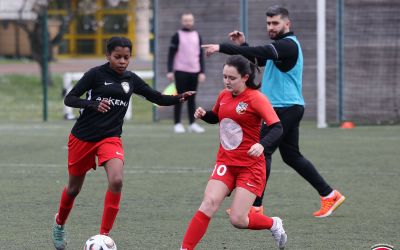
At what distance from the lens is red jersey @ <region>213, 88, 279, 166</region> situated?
750 centimetres

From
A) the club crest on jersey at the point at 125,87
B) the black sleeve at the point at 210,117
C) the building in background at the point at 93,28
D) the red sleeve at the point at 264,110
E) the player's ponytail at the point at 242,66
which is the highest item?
the player's ponytail at the point at 242,66

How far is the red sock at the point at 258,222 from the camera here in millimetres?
7586

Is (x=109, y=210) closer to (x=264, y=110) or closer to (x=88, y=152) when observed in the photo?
(x=88, y=152)

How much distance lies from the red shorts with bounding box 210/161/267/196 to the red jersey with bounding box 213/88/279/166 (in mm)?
40

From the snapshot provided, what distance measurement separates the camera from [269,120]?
7.44 metres

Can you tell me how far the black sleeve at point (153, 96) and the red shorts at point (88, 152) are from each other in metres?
0.48

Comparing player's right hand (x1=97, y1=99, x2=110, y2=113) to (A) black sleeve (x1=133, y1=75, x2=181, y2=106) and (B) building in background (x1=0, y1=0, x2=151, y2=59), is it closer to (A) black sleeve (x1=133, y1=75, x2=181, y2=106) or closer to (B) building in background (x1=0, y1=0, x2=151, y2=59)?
(A) black sleeve (x1=133, y1=75, x2=181, y2=106)

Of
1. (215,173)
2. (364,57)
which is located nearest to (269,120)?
(215,173)

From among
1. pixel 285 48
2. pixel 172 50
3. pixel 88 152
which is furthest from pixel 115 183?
pixel 172 50

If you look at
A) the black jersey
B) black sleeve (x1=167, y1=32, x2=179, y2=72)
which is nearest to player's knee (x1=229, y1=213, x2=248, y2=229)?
the black jersey

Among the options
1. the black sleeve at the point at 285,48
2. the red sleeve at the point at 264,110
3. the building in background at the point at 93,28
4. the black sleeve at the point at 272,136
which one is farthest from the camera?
the building in background at the point at 93,28

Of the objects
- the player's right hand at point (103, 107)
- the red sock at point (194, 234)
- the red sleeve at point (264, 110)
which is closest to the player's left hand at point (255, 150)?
the red sleeve at point (264, 110)

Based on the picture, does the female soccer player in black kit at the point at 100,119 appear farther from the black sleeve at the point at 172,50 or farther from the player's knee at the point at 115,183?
the black sleeve at the point at 172,50

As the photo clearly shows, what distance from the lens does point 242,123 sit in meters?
7.55
